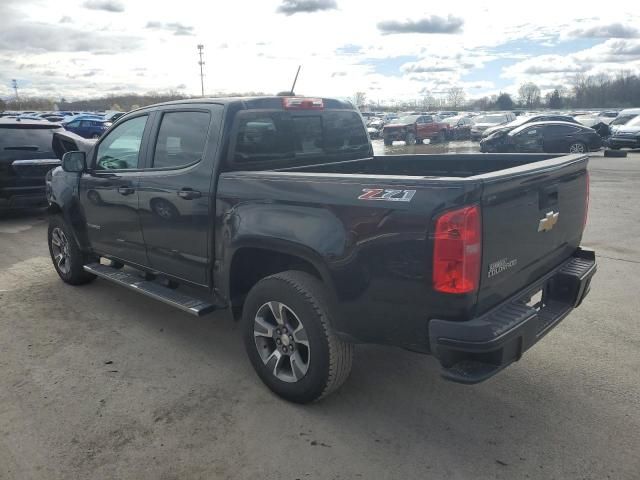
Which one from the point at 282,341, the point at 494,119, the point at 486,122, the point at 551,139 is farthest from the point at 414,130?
the point at 282,341

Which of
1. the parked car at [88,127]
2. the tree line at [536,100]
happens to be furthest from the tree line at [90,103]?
the parked car at [88,127]

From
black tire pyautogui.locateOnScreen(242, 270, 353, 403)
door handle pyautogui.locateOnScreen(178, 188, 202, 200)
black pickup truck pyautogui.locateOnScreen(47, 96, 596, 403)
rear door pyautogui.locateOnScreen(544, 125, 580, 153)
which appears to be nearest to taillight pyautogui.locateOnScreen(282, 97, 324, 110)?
black pickup truck pyautogui.locateOnScreen(47, 96, 596, 403)

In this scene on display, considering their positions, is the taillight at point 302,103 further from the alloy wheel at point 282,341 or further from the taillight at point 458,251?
the taillight at point 458,251

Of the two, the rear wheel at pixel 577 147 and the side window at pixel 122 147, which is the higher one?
the side window at pixel 122 147

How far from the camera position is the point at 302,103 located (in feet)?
13.7

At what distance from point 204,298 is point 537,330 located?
2.33 m

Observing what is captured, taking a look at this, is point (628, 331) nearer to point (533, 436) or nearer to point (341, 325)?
point (533, 436)

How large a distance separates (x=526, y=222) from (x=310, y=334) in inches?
53.3

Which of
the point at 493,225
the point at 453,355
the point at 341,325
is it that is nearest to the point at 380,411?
the point at 341,325

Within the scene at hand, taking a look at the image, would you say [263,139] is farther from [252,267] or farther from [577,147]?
[577,147]

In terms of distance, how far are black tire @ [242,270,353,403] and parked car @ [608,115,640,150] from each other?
867 inches

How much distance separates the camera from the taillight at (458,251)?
98.3 inches

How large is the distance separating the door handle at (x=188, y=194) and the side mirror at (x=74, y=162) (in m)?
1.67

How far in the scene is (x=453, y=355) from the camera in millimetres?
2607
